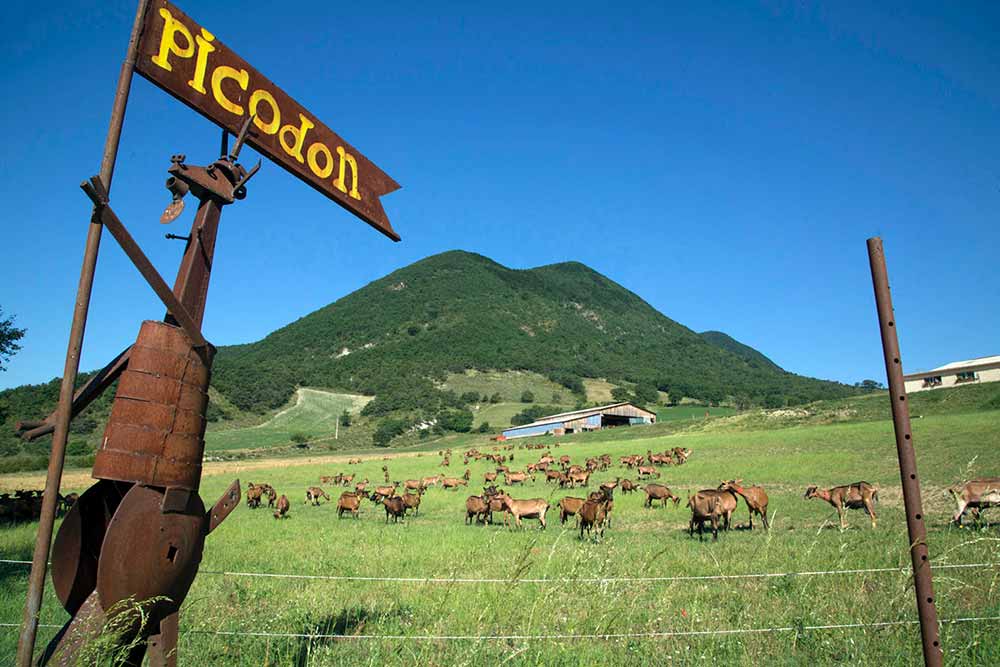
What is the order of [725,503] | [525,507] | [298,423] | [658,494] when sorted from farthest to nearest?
[298,423] → [658,494] → [525,507] → [725,503]

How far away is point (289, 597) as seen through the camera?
782 centimetres

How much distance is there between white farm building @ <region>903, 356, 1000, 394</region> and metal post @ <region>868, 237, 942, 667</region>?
90843 mm

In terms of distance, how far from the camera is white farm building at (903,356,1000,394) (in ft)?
258

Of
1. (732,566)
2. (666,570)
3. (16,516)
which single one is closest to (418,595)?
(666,570)

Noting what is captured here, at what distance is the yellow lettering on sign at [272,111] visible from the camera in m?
3.68

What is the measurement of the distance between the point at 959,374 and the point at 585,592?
100514 millimetres

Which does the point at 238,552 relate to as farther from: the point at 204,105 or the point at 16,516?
the point at 16,516

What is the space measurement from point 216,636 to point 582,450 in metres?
48.5

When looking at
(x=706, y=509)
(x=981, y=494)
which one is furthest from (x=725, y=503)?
(x=981, y=494)

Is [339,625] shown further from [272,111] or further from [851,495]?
[851,495]

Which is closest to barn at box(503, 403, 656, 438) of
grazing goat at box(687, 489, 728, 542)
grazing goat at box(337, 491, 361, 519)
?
grazing goat at box(337, 491, 361, 519)

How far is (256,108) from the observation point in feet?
12.1

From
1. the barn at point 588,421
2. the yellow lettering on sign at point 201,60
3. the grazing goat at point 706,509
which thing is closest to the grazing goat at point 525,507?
the grazing goat at point 706,509

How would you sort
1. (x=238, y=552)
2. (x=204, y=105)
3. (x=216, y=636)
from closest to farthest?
(x=204, y=105), (x=216, y=636), (x=238, y=552)
